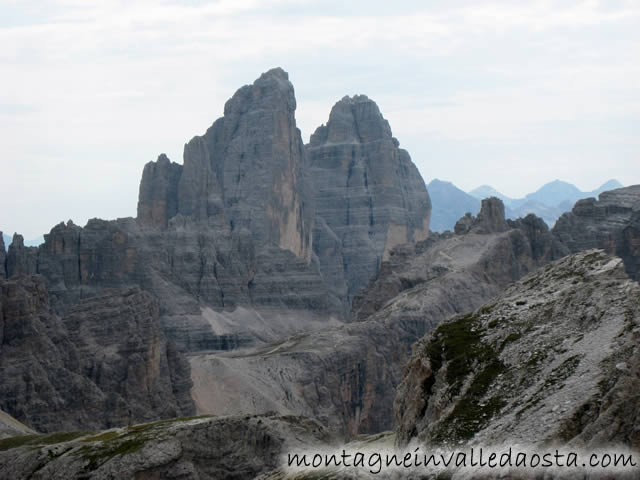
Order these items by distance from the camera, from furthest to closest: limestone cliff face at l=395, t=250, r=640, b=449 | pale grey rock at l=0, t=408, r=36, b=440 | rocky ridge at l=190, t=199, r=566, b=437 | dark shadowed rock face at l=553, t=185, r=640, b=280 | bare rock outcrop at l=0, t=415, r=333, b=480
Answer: dark shadowed rock face at l=553, t=185, r=640, b=280 < rocky ridge at l=190, t=199, r=566, b=437 < pale grey rock at l=0, t=408, r=36, b=440 < bare rock outcrop at l=0, t=415, r=333, b=480 < limestone cliff face at l=395, t=250, r=640, b=449

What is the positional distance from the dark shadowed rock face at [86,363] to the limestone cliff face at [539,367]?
63.8m

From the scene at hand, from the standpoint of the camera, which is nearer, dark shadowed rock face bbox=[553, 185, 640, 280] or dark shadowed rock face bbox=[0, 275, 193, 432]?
dark shadowed rock face bbox=[0, 275, 193, 432]

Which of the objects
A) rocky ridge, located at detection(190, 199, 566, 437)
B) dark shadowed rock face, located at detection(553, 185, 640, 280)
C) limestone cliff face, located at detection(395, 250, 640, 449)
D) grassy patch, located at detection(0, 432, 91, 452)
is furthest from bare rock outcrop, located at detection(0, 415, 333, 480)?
dark shadowed rock face, located at detection(553, 185, 640, 280)

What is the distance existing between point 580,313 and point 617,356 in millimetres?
5823

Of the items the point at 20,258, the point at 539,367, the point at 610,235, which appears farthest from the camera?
the point at 610,235

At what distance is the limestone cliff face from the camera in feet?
120

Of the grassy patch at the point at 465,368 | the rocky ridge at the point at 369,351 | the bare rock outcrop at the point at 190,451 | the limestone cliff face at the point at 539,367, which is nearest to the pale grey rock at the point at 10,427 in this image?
the bare rock outcrop at the point at 190,451

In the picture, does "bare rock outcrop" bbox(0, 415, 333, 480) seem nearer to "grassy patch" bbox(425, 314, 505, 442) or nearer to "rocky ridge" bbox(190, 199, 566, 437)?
"grassy patch" bbox(425, 314, 505, 442)

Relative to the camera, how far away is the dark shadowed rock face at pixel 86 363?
4210 inches

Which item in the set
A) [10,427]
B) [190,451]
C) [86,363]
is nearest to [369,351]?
[86,363]

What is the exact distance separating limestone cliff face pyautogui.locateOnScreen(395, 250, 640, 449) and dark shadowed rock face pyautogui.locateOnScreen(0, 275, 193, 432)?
63821 millimetres

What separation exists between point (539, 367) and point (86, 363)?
83895mm

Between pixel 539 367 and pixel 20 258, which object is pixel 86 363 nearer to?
pixel 20 258

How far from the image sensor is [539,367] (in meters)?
42.6
